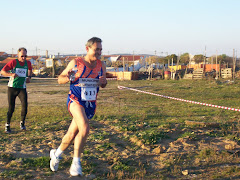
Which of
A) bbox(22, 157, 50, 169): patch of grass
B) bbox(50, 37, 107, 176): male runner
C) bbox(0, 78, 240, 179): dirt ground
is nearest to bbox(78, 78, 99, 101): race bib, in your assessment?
bbox(50, 37, 107, 176): male runner

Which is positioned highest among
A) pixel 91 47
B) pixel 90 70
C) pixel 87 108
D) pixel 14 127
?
pixel 91 47

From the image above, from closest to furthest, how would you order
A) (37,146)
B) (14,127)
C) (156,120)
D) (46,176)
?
(46,176)
(37,146)
(14,127)
(156,120)

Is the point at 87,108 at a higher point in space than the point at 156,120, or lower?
higher

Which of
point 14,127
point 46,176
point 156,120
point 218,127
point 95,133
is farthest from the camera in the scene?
point 156,120

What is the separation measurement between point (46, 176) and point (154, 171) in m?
1.53

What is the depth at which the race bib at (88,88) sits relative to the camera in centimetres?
435

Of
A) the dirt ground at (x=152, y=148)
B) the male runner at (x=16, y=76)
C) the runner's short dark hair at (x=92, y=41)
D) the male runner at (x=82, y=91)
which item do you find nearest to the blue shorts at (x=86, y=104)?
the male runner at (x=82, y=91)

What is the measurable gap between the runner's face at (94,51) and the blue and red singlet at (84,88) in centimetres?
15

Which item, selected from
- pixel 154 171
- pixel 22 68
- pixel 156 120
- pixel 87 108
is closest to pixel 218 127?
pixel 156 120

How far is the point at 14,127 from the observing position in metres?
8.02

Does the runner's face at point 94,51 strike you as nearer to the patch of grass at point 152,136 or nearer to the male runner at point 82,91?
the male runner at point 82,91

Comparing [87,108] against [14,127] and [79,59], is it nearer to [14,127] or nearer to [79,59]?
[79,59]

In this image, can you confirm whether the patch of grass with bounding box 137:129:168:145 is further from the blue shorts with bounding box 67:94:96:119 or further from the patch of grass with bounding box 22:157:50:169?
the patch of grass with bounding box 22:157:50:169

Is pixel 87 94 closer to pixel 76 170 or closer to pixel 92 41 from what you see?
pixel 92 41
